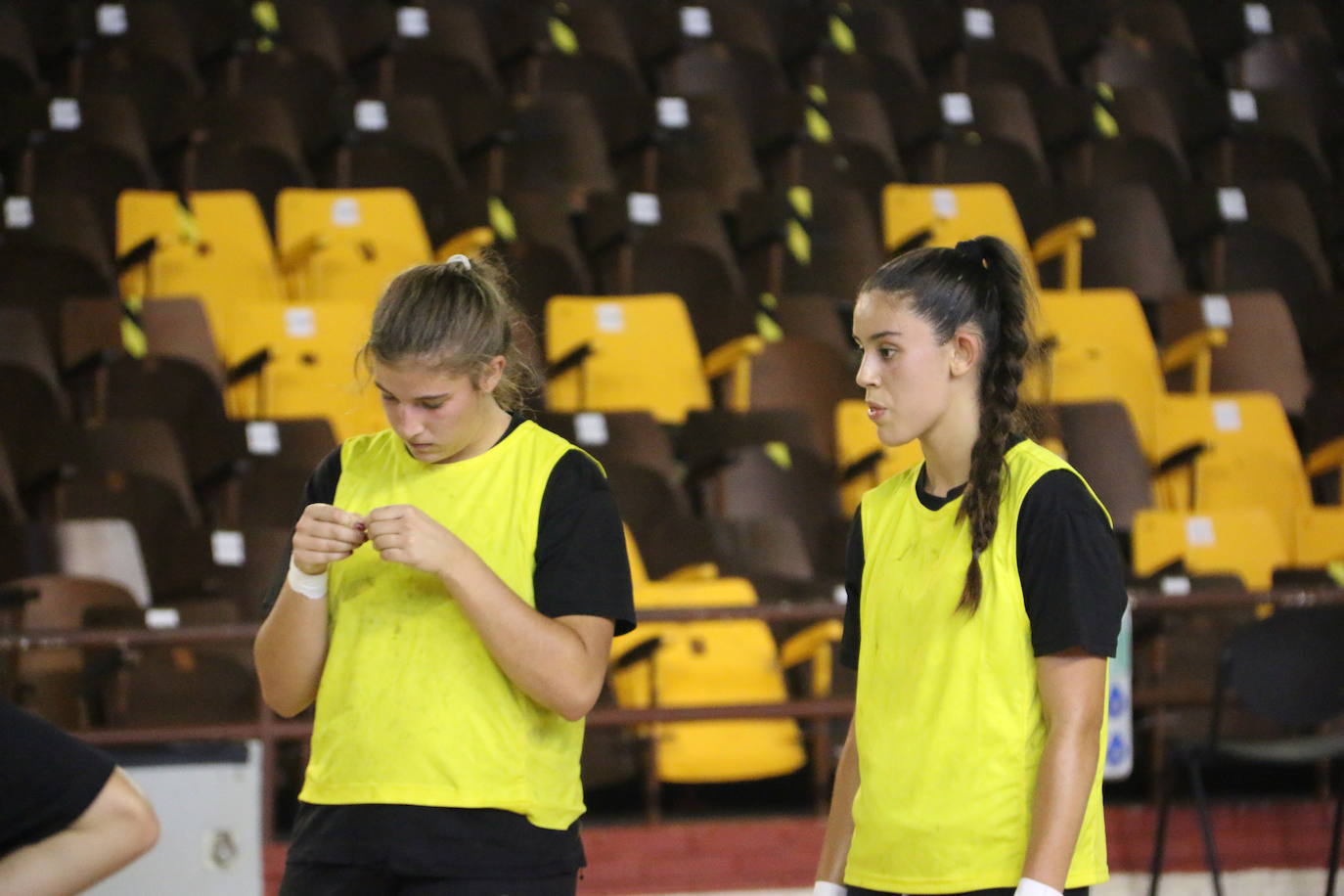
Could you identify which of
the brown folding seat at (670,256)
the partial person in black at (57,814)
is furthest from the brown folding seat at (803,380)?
the partial person in black at (57,814)

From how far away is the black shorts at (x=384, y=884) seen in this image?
1.58 m

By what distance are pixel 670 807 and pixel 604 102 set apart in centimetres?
324

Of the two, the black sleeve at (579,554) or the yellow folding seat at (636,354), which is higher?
the yellow folding seat at (636,354)

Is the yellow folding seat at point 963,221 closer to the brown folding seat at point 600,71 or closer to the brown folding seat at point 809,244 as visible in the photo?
the brown folding seat at point 809,244

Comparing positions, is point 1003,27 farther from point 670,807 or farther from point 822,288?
point 670,807

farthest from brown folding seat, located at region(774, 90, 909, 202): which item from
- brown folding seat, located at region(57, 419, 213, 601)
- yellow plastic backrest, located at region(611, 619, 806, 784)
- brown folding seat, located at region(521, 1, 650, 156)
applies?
brown folding seat, located at region(57, 419, 213, 601)

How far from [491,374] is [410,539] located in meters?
0.21

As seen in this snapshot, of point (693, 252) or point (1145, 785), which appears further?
point (693, 252)

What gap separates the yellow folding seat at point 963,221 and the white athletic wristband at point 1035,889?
449cm

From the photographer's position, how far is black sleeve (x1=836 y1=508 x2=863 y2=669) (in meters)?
1.73

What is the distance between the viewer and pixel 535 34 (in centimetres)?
666

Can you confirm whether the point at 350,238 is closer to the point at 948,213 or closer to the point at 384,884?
the point at 948,213

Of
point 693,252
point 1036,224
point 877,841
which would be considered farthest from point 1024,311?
point 1036,224

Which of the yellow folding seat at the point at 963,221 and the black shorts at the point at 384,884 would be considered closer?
A: the black shorts at the point at 384,884
